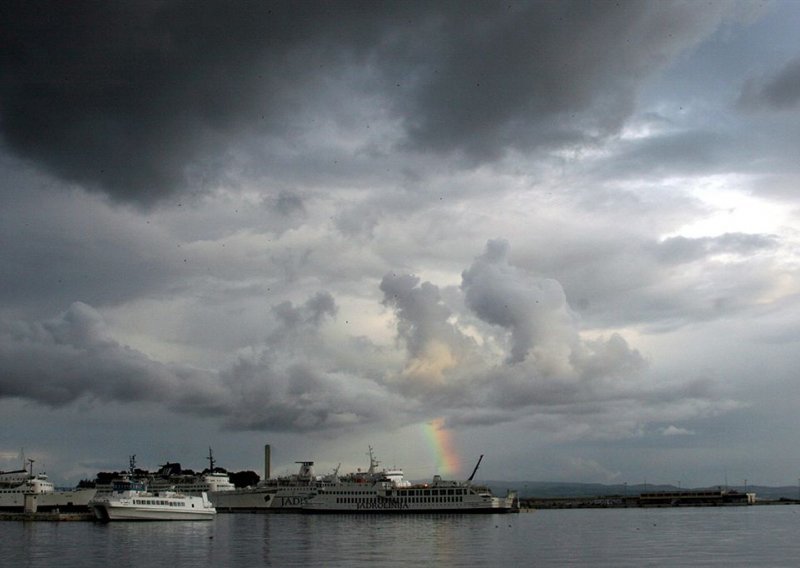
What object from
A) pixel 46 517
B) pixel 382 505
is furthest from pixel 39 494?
pixel 382 505

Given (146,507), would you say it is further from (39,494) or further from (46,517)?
(39,494)

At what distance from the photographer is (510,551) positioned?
8675 cm

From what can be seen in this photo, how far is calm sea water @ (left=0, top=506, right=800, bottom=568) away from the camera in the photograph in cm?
7550

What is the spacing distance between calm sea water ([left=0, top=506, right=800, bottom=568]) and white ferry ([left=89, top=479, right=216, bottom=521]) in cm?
1526

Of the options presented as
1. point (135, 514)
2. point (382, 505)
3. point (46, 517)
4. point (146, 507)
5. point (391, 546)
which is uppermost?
point (146, 507)

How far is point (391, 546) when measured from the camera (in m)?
90.4

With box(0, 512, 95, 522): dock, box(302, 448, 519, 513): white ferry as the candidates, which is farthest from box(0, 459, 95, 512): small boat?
box(302, 448, 519, 513): white ferry

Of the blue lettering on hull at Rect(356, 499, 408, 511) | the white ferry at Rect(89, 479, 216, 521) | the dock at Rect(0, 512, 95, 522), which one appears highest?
the white ferry at Rect(89, 479, 216, 521)

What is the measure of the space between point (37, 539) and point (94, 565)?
35.4 m

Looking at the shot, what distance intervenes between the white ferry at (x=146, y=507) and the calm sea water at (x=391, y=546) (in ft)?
50.1

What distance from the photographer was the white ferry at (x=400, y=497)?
180 metres

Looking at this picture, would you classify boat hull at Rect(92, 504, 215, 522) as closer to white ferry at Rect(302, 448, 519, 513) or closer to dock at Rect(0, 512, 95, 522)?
dock at Rect(0, 512, 95, 522)

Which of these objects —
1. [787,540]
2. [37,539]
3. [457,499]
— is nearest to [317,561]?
[37,539]

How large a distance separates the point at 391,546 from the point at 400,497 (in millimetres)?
98207
